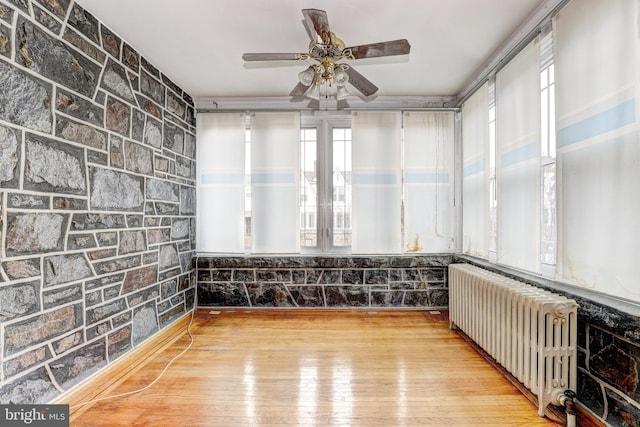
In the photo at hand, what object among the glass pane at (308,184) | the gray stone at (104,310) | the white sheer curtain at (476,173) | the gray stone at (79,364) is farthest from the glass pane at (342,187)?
the gray stone at (79,364)

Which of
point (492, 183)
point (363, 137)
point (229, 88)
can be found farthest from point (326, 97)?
point (492, 183)

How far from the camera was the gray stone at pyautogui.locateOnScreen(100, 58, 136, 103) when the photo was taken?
2.29 metres

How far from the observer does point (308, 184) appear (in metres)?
3.74

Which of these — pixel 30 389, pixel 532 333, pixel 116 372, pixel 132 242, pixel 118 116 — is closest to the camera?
pixel 30 389

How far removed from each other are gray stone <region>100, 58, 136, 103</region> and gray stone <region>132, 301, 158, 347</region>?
1798mm

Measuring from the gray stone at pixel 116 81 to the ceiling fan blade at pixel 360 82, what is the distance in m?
1.82

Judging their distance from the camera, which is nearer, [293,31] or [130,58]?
[293,31]

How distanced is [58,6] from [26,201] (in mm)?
1255

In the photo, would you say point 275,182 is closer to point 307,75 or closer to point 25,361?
point 307,75

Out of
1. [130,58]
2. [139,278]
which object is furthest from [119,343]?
[130,58]

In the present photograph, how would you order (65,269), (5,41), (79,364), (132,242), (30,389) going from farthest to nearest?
(132,242)
(79,364)
(65,269)
(30,389)
(5,41)

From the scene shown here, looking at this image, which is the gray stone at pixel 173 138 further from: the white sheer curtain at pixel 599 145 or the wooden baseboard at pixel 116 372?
the white sheer curtain at pixel 599 145

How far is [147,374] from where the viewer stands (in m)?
2.34

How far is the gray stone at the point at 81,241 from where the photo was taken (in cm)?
196
